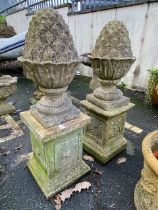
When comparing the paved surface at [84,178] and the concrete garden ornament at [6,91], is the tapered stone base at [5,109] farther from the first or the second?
the paved surface at [84,178]

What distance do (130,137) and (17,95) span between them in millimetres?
3685

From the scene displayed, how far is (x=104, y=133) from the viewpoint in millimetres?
2824

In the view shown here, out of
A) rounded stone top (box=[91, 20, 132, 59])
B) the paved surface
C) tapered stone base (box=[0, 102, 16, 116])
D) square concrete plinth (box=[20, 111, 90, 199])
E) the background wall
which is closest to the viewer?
square concrete plinth (box=[20, 111, 90, 199])

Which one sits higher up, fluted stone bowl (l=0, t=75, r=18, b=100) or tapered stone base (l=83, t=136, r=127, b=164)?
fluted stone bowl (l=0, t=75, r=18, b=100)

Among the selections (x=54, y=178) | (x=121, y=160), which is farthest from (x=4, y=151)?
(x=121, y=160)

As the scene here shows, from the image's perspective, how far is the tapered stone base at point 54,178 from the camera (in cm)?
234

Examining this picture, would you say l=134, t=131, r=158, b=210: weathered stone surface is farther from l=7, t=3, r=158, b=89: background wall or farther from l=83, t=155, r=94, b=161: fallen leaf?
l=7, t=3, r=158, b=89: background wall

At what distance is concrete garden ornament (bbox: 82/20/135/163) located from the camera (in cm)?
238

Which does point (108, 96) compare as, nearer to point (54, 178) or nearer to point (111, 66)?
point (111, 66)

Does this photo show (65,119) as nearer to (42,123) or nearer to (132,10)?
(42,123)

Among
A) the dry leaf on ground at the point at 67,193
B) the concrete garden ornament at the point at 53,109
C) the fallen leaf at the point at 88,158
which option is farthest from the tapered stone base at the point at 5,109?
the dry leaf on ground at the point at 67,193

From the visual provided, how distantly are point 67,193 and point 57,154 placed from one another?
56 centimetres

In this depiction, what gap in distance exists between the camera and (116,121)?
2.86 metres

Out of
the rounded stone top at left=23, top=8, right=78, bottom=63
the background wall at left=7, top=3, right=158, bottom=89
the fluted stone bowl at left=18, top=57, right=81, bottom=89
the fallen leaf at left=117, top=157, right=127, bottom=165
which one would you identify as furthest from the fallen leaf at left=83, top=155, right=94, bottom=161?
the background wall at left=7, top=3, right=158, bottom=89
